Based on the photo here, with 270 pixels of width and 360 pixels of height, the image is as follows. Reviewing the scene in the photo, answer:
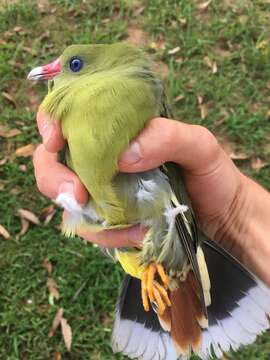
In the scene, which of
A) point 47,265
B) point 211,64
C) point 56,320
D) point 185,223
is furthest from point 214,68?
point 185,223

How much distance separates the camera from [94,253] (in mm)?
4039

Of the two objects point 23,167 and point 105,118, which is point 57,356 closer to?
point 23,167

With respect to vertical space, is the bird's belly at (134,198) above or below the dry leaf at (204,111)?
above

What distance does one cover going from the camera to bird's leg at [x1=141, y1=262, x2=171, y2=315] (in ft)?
8.19

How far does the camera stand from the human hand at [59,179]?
92.8 inches

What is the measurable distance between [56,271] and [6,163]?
99 cm

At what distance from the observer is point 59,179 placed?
248 cm

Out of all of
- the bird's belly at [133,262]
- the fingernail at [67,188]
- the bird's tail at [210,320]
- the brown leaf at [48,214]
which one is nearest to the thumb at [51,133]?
the fingernail at [67,188]

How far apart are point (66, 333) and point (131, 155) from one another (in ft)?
6.33

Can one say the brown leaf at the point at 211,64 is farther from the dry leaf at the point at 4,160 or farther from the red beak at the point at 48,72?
the red beak at the point at 48,72

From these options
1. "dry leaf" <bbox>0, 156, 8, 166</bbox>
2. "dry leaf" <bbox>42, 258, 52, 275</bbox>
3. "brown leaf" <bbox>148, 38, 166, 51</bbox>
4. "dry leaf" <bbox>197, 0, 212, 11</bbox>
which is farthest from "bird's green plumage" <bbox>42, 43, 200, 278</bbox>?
"dry leaf" <bbox>197, 0, 212, 11</bbox>

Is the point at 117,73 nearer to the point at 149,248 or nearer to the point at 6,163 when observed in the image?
the point at 149,248

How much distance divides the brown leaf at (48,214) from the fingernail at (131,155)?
2.10 metres

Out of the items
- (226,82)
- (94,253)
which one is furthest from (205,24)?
(94,253)
